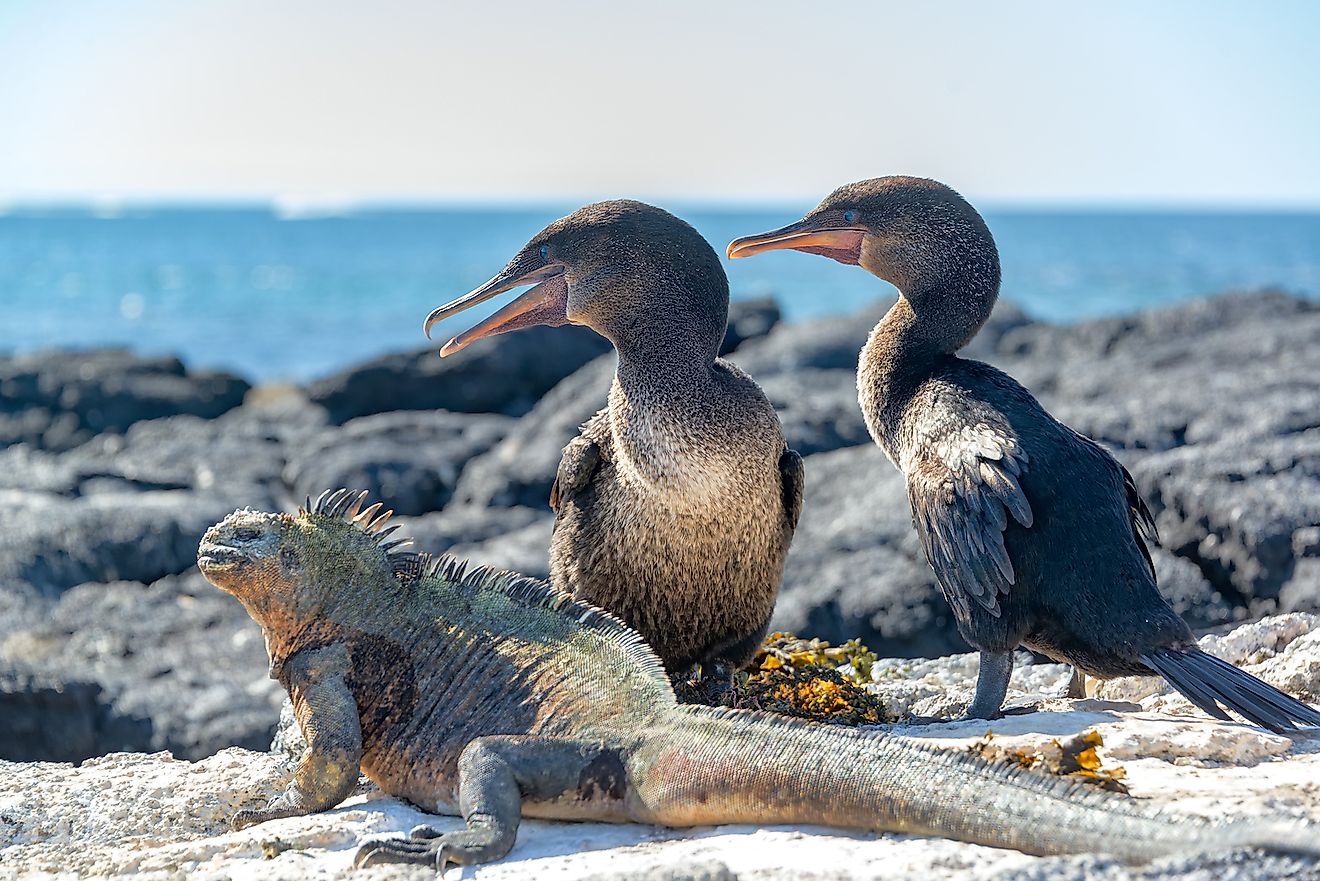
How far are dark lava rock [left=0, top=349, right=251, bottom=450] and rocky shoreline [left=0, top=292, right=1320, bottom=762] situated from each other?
0.13 ft

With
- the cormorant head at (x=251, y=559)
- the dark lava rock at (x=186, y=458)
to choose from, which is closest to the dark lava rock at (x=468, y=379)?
the dark lava rock at (x=186, y=458)

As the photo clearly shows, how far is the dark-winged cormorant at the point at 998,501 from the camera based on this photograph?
459cm

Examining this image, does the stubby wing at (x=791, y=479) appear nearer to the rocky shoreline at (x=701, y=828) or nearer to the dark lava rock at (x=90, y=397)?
the rocky shoreline at (x=701, y=828)

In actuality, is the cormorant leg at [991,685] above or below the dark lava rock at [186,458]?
above

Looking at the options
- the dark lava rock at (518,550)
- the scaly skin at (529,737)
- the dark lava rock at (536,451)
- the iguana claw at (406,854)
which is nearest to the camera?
the scaly skin at (529,737)

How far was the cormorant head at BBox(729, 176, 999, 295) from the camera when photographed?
5.42 meters

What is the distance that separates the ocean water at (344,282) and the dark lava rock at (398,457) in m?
16.3

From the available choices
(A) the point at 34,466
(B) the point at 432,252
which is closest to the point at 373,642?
(A) the point at 34,466

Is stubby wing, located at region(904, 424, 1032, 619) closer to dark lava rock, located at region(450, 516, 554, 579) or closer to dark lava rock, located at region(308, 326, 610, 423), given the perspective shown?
dark lava rock, located at region(450, 516, 554, 579)

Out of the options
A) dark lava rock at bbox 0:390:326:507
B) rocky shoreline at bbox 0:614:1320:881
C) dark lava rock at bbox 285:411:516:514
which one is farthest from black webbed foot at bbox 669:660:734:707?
dark lava rock at bbox 0:390:326:507

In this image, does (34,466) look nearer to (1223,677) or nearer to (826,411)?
(826,411)

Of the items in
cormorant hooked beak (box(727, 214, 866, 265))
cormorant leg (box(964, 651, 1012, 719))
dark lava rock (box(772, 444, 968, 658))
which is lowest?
dark lava rock (box(772, 444, 968, 658))

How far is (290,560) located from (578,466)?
132 cm

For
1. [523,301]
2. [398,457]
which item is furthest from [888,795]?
[398,457]
